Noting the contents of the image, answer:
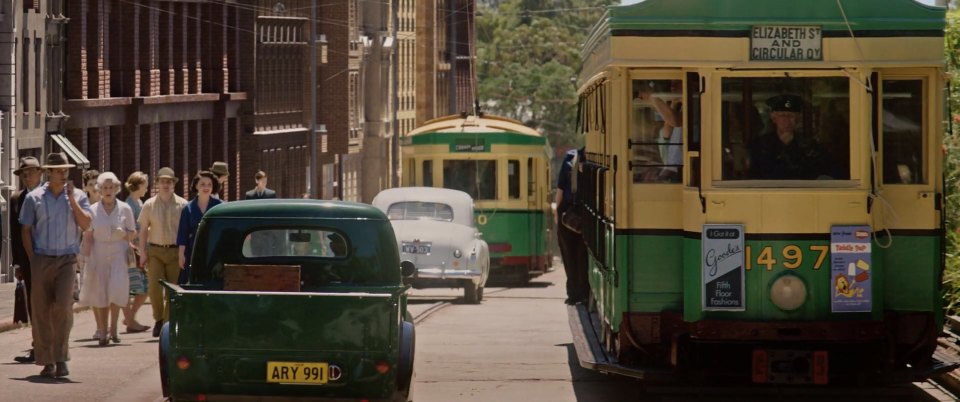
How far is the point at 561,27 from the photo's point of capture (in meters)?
133

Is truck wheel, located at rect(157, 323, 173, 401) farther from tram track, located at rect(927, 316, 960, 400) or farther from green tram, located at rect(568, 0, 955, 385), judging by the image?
tram track, located at rect(927, 316, 960, 400)

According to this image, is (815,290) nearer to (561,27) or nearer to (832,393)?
(832,393)

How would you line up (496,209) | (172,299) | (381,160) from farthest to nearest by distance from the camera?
(381,160)
(496,209)
(172,299)

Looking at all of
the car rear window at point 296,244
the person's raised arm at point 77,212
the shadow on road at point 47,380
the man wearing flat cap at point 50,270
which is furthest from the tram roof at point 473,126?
the car rear window at point 296,244

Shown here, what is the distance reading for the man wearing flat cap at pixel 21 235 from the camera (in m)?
16.7

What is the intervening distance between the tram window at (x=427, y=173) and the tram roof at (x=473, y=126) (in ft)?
1.86

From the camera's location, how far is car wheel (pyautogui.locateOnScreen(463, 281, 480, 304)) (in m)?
30.2

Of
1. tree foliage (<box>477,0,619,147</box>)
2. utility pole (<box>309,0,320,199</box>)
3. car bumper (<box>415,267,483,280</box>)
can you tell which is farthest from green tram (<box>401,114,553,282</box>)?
tree foliage (<box>477,0,619,147</box>)

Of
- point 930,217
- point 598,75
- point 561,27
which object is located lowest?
point 930,217

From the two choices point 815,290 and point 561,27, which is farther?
point 561,27

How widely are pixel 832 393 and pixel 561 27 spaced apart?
119 m

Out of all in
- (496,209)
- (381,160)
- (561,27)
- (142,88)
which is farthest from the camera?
(561,27)

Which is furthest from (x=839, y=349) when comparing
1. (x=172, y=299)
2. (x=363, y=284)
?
(x=172, y=299)

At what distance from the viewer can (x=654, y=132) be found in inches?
578
